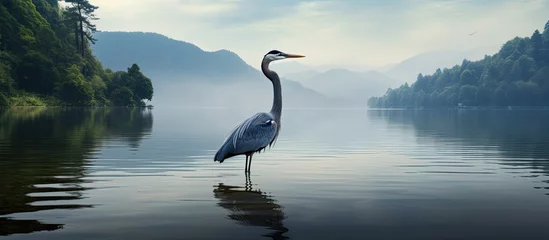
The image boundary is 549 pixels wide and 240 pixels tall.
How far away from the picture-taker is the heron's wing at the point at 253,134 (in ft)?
52.7

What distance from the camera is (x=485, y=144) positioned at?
106ft

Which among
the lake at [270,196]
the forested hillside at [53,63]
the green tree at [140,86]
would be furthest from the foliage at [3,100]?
the lake at [270,196]

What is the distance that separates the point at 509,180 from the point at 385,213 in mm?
7097

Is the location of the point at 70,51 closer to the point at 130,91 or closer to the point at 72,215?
the point at 130,91

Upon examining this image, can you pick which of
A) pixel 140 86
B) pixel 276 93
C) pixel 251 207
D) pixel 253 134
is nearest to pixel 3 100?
pixel 140 86

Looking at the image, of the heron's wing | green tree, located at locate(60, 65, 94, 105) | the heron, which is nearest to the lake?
the heron

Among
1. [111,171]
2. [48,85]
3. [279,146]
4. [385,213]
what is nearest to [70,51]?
[48,85]

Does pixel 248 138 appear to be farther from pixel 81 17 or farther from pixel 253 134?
pixel 81 17

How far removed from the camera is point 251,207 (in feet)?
38.4

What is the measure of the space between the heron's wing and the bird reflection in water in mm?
1383

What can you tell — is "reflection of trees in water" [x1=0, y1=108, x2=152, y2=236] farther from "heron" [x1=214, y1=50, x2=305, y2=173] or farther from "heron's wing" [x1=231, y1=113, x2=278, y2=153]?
"heron's wing" [x1=231, y1=113, x2=278, y2=153]

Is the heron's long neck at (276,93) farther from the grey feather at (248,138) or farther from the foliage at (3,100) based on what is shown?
the foliage at (3,100)

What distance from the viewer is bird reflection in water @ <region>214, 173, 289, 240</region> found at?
9977 millimetres

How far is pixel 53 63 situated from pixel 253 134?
5021 inches
